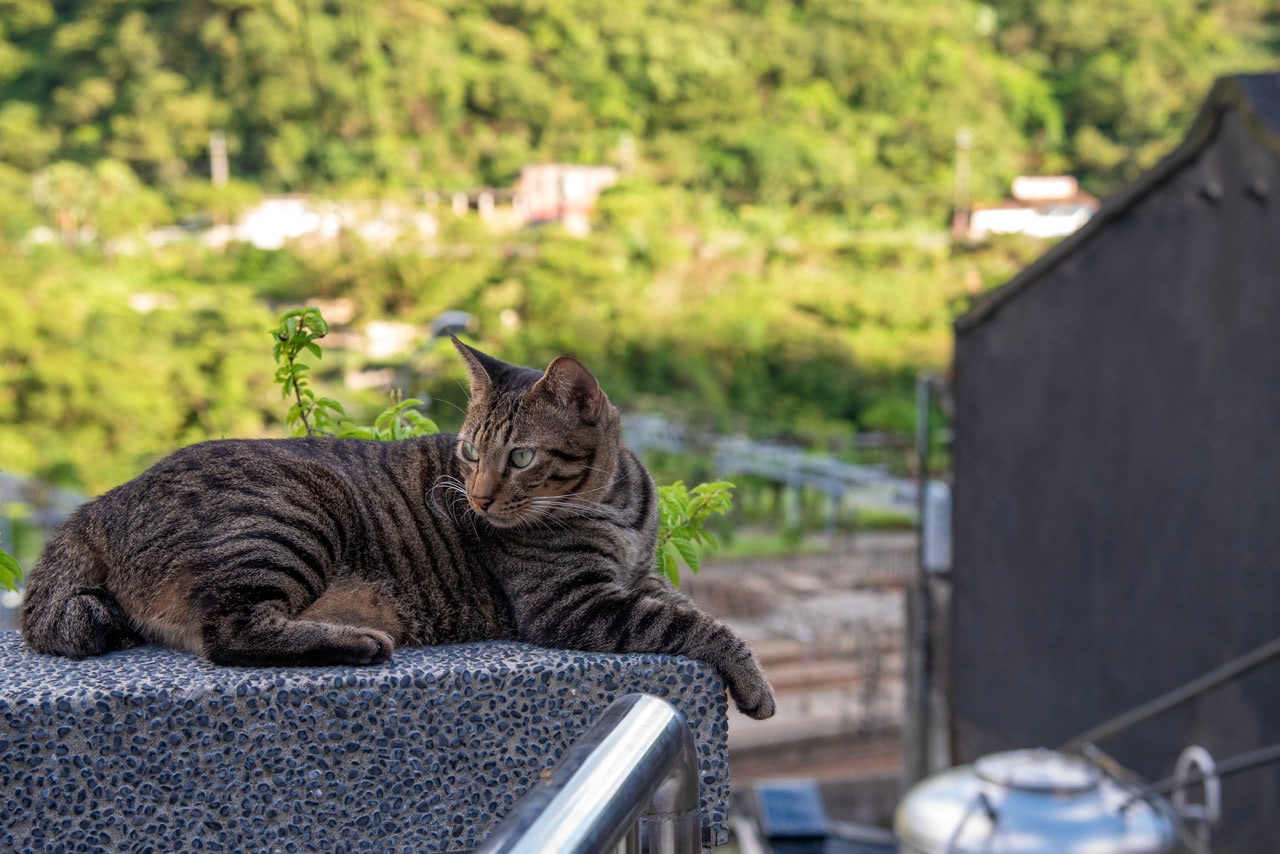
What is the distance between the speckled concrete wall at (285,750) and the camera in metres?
1.08

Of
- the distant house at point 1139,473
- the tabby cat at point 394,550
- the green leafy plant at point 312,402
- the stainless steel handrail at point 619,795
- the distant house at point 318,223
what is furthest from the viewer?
the distant house at point 318,223

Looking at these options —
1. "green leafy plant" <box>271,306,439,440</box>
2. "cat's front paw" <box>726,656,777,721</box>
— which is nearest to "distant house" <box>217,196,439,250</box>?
"green leafy plant" <box>271,306,439,440</box>

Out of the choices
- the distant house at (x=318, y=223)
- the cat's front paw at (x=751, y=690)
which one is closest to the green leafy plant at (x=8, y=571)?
the cat's front paw at (x=751, y=690)

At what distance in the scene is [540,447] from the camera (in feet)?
5.50

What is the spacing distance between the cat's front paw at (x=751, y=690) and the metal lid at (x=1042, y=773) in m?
2.96

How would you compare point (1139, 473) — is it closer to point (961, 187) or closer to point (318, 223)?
point (318, 223)

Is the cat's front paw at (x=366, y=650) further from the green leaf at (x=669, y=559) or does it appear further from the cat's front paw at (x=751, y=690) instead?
the green leaf at (x=669, y=559)

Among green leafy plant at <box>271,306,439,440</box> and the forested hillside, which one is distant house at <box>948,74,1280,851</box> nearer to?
green leafy plant at <box>271,306,439,440</box>

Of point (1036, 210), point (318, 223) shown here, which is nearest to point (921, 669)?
point (318, 223)

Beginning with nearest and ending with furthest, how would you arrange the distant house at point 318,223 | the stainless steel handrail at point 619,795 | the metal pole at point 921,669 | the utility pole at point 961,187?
the stainless steel handrail at point 619,795 → the metal pole at point 921,669 → the distant house at point 318,223 → the utility pole at point 961,187

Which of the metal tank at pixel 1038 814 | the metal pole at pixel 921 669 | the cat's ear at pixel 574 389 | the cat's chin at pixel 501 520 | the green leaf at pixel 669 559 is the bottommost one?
the metal pole at pixel 921 669

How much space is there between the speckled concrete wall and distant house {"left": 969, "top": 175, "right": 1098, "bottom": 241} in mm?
29745

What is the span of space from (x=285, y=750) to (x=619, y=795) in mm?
526

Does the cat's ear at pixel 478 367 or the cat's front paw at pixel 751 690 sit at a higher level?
the cat's ear at pixel 478 367
